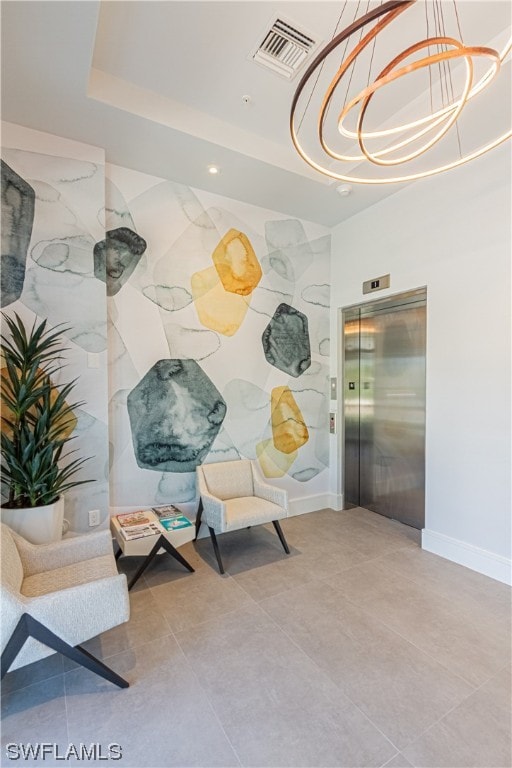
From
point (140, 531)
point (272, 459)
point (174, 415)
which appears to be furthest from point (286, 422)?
point (140, 531)

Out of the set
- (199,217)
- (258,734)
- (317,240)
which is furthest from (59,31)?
(258,734)

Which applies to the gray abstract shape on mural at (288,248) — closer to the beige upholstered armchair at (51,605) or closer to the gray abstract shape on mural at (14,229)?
the gray abstract shape on mural at (14,229)

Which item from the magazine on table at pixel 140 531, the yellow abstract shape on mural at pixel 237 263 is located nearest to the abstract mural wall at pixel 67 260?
the magazine on table at pixel 140 531

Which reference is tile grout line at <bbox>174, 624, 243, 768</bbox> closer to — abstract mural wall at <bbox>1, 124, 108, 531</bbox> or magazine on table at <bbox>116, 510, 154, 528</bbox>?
magazine on table at <bbox>116, 510, 154, 528</bbox>

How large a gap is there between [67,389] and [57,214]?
1389 mm

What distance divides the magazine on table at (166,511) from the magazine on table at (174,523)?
0.06 metres

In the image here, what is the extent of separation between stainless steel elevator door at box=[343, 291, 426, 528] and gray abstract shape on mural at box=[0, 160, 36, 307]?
3234 mm

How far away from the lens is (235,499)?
3.27 m

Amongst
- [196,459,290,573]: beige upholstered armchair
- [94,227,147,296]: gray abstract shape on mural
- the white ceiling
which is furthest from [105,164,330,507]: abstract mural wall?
the white ceiling

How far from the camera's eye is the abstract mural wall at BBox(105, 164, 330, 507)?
3107 mm

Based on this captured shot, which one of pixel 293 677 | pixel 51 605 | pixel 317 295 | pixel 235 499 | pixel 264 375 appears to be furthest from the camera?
pixel 317 295

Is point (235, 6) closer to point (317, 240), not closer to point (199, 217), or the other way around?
point (199, 217)

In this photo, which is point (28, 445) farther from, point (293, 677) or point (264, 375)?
point (264, 375)

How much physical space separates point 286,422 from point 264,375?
0.61 meters
